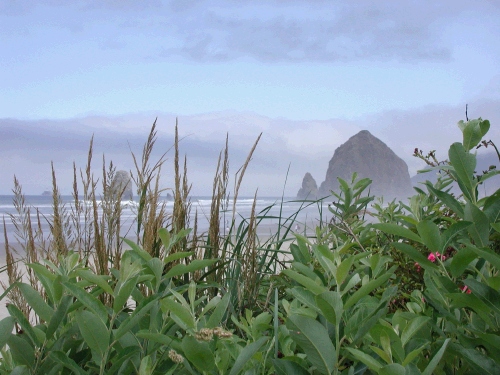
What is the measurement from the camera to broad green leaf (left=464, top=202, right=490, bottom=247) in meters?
0.97

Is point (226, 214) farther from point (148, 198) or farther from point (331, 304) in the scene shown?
point (331, 304)

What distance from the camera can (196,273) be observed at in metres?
1.89

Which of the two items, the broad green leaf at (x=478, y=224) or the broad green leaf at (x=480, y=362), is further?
the broad green leaf at (x=478, y=224)

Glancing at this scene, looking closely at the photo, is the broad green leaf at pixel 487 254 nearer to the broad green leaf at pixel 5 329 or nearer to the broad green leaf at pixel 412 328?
the broad green leaf at pixel 412 328

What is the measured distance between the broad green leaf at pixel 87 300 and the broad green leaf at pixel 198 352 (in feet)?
0.55

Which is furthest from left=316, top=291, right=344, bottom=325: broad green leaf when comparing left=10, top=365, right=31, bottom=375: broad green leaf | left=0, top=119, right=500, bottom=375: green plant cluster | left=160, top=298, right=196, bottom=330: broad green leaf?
left=10, top=365, right=31, bottom=375: broad green leaf

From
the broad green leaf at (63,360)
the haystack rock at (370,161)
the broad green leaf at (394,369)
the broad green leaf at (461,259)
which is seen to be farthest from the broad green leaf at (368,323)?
the haystack rock at (370,161)

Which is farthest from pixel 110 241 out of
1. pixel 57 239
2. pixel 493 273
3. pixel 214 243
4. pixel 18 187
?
pixel 493 273

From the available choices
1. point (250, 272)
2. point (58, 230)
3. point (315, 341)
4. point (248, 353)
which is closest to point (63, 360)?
point (248, 353)

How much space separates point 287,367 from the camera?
0.80m

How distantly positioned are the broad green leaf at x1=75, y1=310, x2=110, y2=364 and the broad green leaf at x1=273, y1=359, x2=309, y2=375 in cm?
27

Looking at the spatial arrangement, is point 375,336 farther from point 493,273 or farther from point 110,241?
point 110,241

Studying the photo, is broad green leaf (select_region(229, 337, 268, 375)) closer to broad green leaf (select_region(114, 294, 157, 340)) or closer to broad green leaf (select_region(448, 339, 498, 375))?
broad green leaf (select_region(114, 294, 157, 340))

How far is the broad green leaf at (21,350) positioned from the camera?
0.89 m
